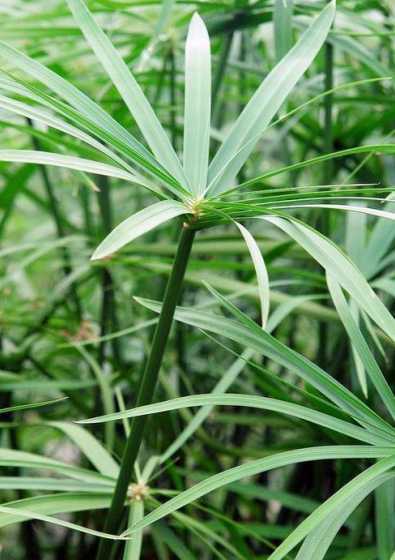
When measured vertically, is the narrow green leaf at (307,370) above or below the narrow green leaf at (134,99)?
below

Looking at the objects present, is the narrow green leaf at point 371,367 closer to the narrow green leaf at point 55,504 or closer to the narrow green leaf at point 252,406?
the narrow green leaf at point 252,406

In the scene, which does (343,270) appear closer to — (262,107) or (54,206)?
(262,107)

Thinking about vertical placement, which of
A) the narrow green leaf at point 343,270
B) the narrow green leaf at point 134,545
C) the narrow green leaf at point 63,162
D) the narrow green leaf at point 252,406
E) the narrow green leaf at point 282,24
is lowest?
the narrow green leaf at point 134,545

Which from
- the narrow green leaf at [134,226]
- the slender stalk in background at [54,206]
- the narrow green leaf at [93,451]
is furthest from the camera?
the slender stalk in background at [54,206]

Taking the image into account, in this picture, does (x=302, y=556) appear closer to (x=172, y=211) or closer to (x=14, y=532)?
(x=172, y=211)

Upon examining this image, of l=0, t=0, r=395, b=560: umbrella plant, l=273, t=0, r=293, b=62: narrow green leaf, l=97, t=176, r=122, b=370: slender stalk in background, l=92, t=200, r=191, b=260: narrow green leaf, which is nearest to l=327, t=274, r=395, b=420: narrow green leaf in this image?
l=0, t=0, r=395, b=560: umbrella plant

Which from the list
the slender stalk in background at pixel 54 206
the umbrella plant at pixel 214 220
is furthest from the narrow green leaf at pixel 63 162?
the slender stalk in background at pixel 54 206

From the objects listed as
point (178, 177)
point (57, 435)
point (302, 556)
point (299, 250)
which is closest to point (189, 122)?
point (178, 177)

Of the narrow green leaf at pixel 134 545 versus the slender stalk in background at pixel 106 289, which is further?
the slender stalk in background at pixel 106 289
